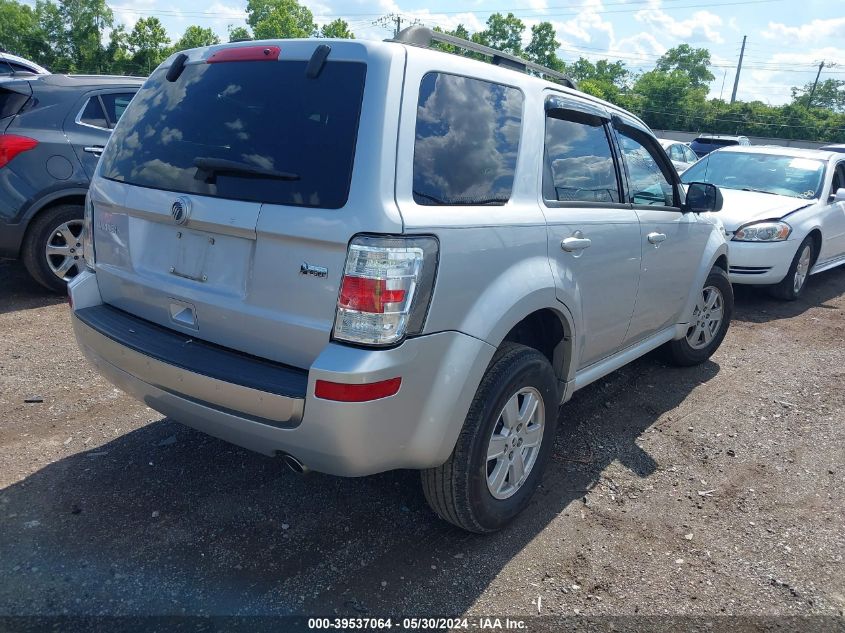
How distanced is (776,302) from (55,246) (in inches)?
294

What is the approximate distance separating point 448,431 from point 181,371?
40.3 inches

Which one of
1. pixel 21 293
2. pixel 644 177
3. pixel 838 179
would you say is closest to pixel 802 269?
pixel 838 179

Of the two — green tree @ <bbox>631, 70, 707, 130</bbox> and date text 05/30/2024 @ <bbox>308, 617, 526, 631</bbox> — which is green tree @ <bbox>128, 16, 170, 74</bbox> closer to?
green tree @ <bbox>631, 70, 707, 130</bbox>

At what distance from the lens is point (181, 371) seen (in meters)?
2.46

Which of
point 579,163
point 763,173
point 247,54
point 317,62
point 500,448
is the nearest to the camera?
point 317,62

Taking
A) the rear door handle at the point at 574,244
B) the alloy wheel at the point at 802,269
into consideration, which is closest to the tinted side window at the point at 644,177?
the rear door handle at the point at 574,244

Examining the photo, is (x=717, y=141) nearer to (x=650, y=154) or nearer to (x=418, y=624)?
(x=650, y=154)

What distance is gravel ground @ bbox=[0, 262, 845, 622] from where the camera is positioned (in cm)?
254

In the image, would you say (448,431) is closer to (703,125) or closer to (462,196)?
(462,196)

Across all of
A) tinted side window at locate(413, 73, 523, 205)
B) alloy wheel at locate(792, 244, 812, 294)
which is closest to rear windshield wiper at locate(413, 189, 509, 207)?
tinted side window at locate(413, 73, 523, 205)

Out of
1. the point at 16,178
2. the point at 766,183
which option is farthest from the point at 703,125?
the point at 16,178

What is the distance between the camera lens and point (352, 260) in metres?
2.18

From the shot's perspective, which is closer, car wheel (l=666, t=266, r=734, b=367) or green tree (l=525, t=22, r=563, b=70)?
car wheel (l=666, t=266, r=734, b=367)

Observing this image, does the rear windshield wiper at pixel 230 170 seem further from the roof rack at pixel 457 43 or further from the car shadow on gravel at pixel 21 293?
the car shadow on gravel at pixel 21 293
